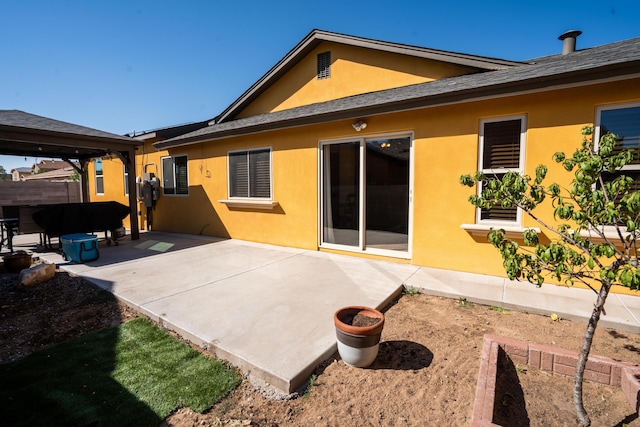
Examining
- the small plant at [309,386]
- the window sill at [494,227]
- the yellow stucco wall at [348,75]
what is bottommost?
the small plant at [309,386]

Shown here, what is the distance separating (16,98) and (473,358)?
20.1 meters

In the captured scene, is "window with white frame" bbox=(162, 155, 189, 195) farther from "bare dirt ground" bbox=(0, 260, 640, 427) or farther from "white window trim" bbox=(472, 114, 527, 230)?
"white window trim" bbox=(472, 114, 527, 230)

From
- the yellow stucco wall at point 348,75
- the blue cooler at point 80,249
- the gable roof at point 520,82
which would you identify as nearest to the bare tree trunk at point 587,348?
the gable roof at point 520,82

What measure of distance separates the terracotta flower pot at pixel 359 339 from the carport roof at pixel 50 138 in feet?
27.3

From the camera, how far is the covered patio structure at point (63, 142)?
6656mm

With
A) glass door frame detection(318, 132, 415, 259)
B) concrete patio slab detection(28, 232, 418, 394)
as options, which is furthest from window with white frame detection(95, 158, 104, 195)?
glass door frame detection(318, 132, 415, 259)

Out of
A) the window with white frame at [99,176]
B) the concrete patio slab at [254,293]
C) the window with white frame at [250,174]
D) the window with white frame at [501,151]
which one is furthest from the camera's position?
the window with white frame at [99,176]

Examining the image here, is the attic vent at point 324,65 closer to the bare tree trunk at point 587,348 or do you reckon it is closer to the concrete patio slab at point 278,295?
the concrete patio slab at point 278,295

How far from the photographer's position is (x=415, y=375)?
2465mm

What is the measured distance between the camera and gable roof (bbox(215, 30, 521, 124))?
5863mm

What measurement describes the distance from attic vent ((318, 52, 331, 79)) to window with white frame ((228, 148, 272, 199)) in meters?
2.62

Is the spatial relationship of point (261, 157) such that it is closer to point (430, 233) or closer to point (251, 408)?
point (430, 233)

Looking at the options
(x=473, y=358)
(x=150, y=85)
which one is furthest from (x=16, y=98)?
(x=473, y=358)

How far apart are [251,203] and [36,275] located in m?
4.27
